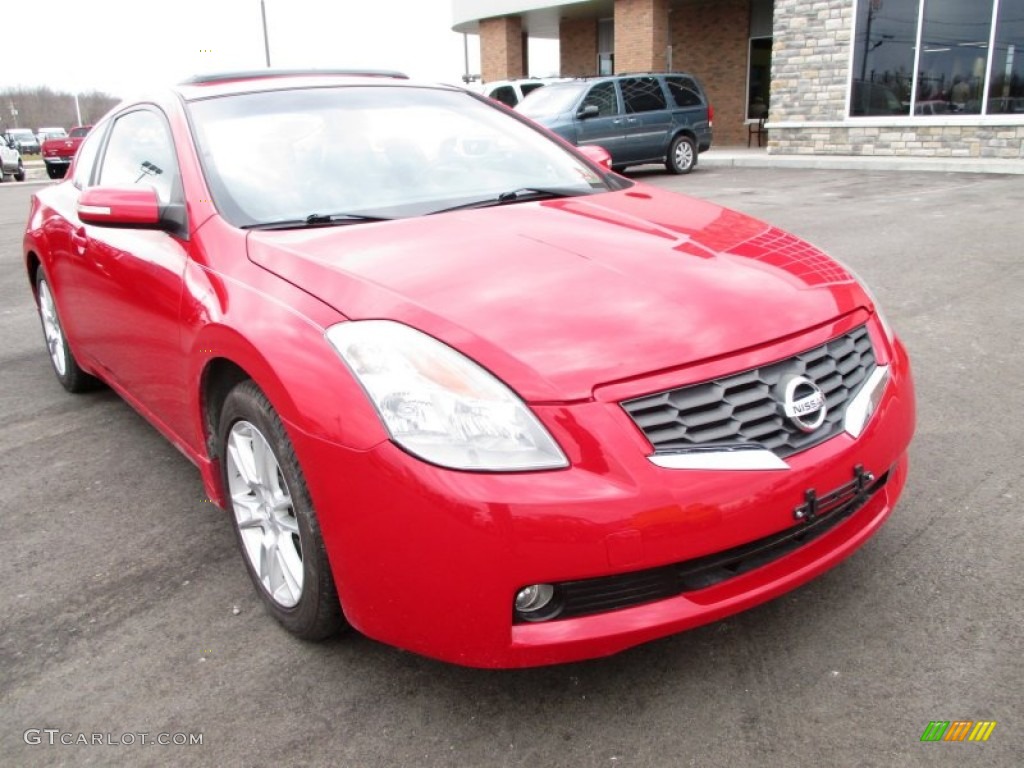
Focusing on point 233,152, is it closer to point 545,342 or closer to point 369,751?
point 545,342

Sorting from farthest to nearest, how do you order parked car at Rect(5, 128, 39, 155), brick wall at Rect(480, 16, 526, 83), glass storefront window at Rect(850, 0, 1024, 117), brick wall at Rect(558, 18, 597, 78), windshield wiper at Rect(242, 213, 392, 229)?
parked car at Rect(5, 128, 39, 155), brick wall at Rect(558, 18, 597, 78), brick wall at Rect(480, 16, 526, 83), glass storefront window at Rect(850, 0, 1024, 117), windshield wiper at Rect(242, 213, 392, 229)

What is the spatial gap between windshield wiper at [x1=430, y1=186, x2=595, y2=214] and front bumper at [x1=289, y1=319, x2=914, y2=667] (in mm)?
1165

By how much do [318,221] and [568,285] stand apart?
0.90m

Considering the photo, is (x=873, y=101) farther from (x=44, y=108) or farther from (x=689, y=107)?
(x=44, y=108)

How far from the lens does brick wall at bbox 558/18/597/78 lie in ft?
85.7

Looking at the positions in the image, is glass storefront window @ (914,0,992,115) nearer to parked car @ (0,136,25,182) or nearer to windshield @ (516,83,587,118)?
windshield @ (516,83,587,118)

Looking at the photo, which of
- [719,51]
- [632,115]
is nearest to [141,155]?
[632,115]

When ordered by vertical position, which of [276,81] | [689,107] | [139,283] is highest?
[276,81]

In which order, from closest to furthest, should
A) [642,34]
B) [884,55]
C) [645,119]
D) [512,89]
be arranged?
[645,119]
[884,55]
[512,89]
[642,34]

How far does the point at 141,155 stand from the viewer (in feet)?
11.7

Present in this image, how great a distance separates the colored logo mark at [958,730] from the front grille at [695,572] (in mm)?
492

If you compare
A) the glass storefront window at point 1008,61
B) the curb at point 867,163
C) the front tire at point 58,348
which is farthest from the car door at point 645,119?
the front tire at point 58,348

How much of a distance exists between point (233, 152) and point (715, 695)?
89.3 inches

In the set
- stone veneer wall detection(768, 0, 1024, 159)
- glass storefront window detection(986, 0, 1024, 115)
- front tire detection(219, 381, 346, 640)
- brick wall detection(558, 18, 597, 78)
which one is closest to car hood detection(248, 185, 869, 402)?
front tire detection(219, 381, 346, 640)
